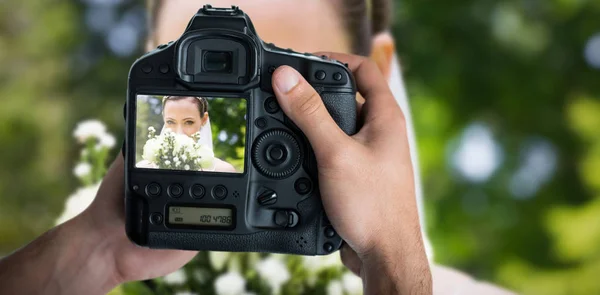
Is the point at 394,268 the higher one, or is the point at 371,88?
the point at 371,88

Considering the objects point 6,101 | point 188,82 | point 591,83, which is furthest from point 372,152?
point 591,83

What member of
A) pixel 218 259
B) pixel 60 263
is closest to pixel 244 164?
pixel 60 263

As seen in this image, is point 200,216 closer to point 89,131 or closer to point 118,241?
point 118,241

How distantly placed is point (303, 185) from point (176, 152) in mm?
106

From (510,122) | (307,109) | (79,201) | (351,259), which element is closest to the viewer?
(307,109)

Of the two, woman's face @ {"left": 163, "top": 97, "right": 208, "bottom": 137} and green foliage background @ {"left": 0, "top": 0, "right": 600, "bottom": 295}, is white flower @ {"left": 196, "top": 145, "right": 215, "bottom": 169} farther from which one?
green foliage background @ {"left": 0, "top": 0, "right": 600, "bottom": 295}

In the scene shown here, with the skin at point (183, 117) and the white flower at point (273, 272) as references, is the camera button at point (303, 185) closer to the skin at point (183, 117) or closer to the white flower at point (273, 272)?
the skin at point (183, 117)

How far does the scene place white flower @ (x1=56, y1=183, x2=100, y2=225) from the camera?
0.94 metres

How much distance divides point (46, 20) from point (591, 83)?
37.0 inches

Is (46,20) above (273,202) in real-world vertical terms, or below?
above

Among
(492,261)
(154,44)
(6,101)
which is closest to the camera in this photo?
(154,44)

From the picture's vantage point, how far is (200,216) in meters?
0.58

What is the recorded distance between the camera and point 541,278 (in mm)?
1270

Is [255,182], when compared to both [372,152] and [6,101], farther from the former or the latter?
[6,101]
